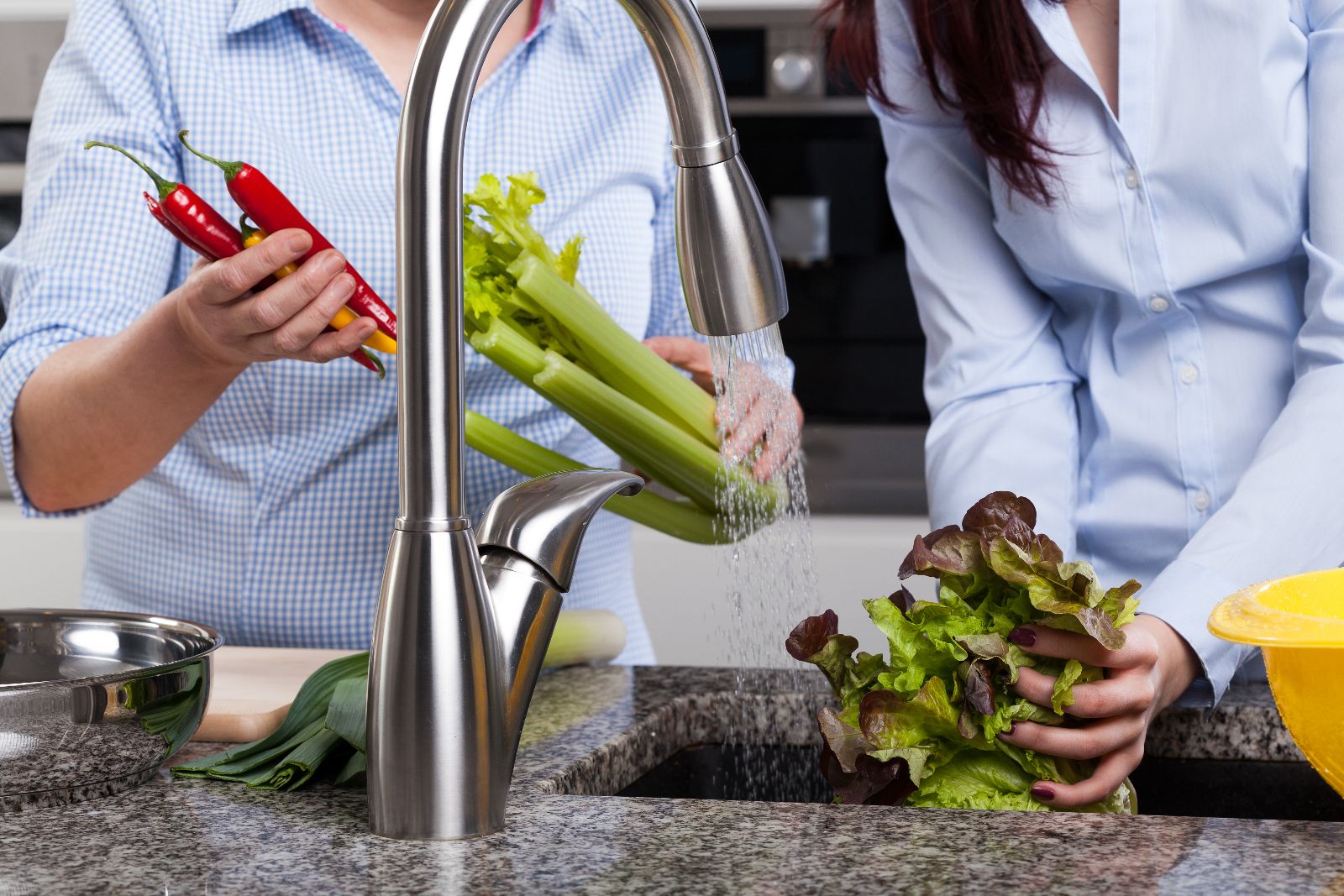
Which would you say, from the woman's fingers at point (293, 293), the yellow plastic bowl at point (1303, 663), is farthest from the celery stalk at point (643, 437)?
the yellow plastic bowl at point (1303, 663)

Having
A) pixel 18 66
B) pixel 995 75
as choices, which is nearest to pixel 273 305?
pixel 995 75

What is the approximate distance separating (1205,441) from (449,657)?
84 centimetres

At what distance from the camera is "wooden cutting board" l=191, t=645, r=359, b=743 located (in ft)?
3.36

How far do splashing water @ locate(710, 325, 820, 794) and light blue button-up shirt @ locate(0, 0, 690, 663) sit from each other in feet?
1.09

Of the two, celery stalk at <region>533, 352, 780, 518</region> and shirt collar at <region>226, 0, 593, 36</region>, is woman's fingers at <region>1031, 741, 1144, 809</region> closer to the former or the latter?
celery stalk at <region>533, 352, 780, 518</region>

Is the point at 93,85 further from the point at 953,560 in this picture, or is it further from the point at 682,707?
the point at 953,560

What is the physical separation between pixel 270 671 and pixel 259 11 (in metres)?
0.65

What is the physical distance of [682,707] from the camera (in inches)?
44.0

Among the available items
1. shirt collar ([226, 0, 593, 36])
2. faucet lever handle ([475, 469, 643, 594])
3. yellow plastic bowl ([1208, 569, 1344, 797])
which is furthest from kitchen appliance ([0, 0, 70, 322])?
yellow plastic bowl ([1208, 569, 1344, 797])

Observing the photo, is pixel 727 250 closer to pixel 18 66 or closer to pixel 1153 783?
pixel 1153 783

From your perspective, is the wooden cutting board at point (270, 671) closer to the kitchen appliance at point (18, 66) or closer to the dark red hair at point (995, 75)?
the dark red hair at point (995, 75)

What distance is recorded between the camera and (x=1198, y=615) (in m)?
1.06

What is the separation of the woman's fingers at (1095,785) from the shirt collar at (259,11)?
39.4 inches

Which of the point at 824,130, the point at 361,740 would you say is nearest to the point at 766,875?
the point at 361,740
